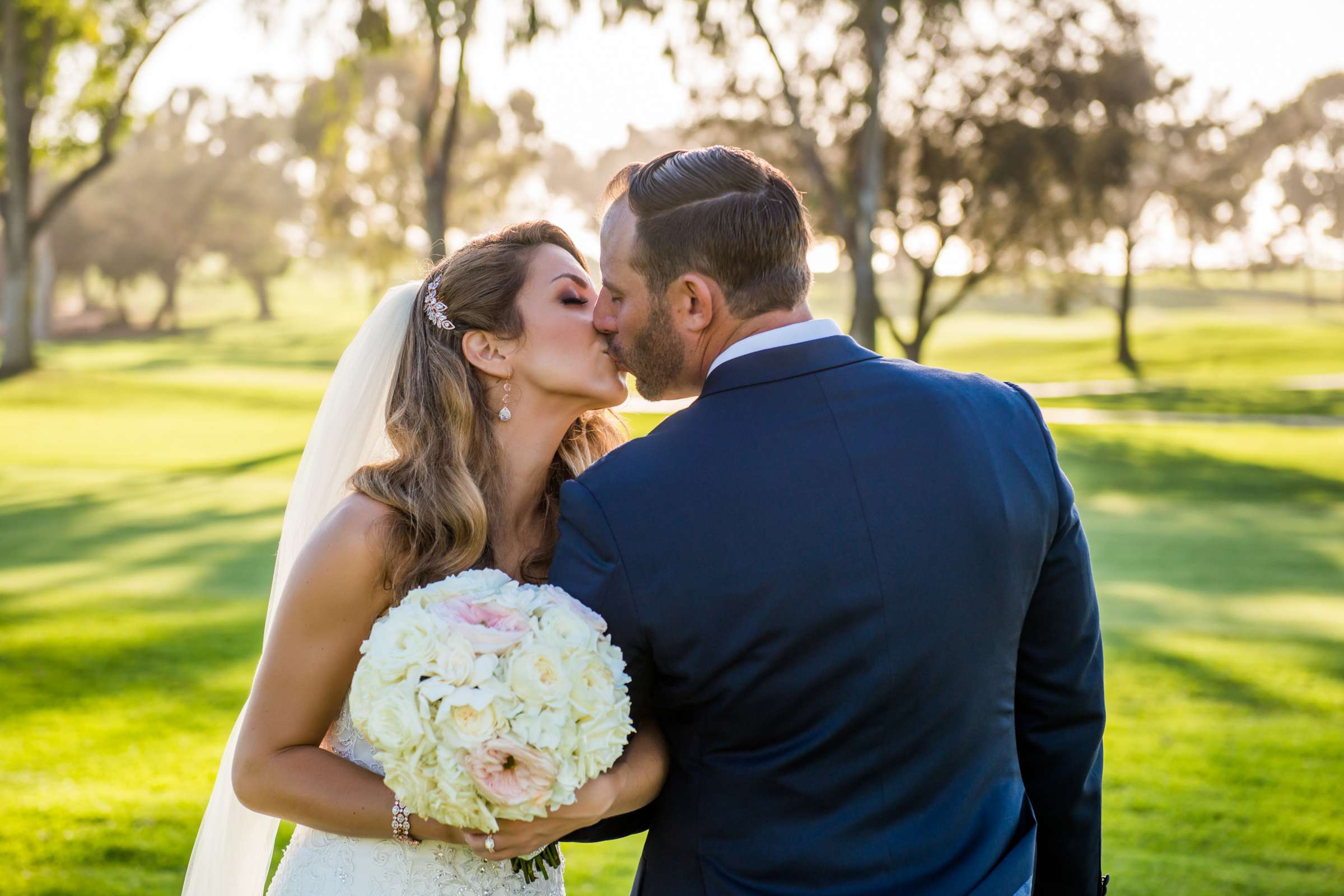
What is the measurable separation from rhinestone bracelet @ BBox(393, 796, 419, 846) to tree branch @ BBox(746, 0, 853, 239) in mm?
25334

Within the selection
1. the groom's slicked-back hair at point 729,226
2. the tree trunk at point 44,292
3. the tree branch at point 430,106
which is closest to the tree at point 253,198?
the tree trunk at point 44,292

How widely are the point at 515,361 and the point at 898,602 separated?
149 cm

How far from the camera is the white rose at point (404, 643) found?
7.10 ft

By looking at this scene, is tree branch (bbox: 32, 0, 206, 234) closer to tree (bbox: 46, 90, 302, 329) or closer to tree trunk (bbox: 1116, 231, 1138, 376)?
tree trunk (bbox: 1116, 231, 1138, 376)

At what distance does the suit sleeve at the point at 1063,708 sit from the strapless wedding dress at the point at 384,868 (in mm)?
1405

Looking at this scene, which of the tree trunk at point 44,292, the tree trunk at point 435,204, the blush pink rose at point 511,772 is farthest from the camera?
the tree trunk at point 44,292

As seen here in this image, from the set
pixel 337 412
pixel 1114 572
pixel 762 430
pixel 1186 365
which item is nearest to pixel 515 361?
pixel 337 412

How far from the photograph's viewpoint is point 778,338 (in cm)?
242

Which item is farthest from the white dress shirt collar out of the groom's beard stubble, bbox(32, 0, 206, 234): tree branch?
bbox(32, 0, 206, 234): tree branch

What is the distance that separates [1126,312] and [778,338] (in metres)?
47.8

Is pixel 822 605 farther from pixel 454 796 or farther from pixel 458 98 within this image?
pixel 458 98

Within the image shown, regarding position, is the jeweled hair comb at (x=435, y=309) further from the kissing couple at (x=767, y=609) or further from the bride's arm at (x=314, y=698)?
the bride's arm at (x=314, y=698)

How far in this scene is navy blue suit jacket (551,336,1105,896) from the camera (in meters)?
2.22

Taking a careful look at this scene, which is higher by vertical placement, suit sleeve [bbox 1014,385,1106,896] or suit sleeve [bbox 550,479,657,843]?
suit sleeve [bbox 550,479,657,843]
